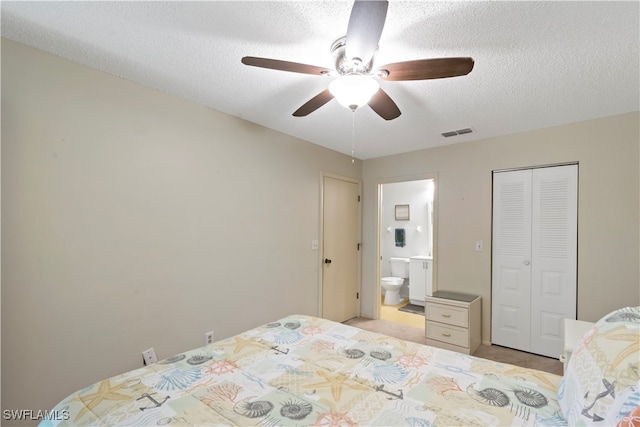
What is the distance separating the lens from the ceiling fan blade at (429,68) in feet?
4.41

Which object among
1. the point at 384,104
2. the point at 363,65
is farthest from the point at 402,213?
the point at 363,65

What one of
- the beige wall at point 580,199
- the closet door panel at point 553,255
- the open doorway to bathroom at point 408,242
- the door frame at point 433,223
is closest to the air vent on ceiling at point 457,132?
the beige wall at point 580,199

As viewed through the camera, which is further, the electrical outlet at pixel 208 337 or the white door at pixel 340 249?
the white door at pixel 340 249

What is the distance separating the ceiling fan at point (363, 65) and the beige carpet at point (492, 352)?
2838 mm

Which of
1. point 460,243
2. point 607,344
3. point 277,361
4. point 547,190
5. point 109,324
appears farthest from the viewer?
point 460,243

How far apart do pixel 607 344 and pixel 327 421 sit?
104 centimetres

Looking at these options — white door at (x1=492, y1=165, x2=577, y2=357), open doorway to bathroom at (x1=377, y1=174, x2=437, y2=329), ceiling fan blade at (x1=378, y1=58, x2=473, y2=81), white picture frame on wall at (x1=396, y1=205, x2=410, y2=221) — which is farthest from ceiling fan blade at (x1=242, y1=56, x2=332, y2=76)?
white picture frame on wall at (x1=396, y1=205, x2=410, y2=221)

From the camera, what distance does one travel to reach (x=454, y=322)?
3.08m

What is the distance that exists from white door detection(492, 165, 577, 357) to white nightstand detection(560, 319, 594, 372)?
2.17 ft

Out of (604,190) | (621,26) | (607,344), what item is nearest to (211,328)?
(607,344)

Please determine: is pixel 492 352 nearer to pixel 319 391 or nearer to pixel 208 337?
pixel 319 391

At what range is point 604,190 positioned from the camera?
2.65m

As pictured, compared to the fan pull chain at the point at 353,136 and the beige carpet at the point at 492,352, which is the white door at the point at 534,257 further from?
the fan pull chain at the point at 353,136

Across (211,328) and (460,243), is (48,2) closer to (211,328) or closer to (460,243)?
(211,328)
